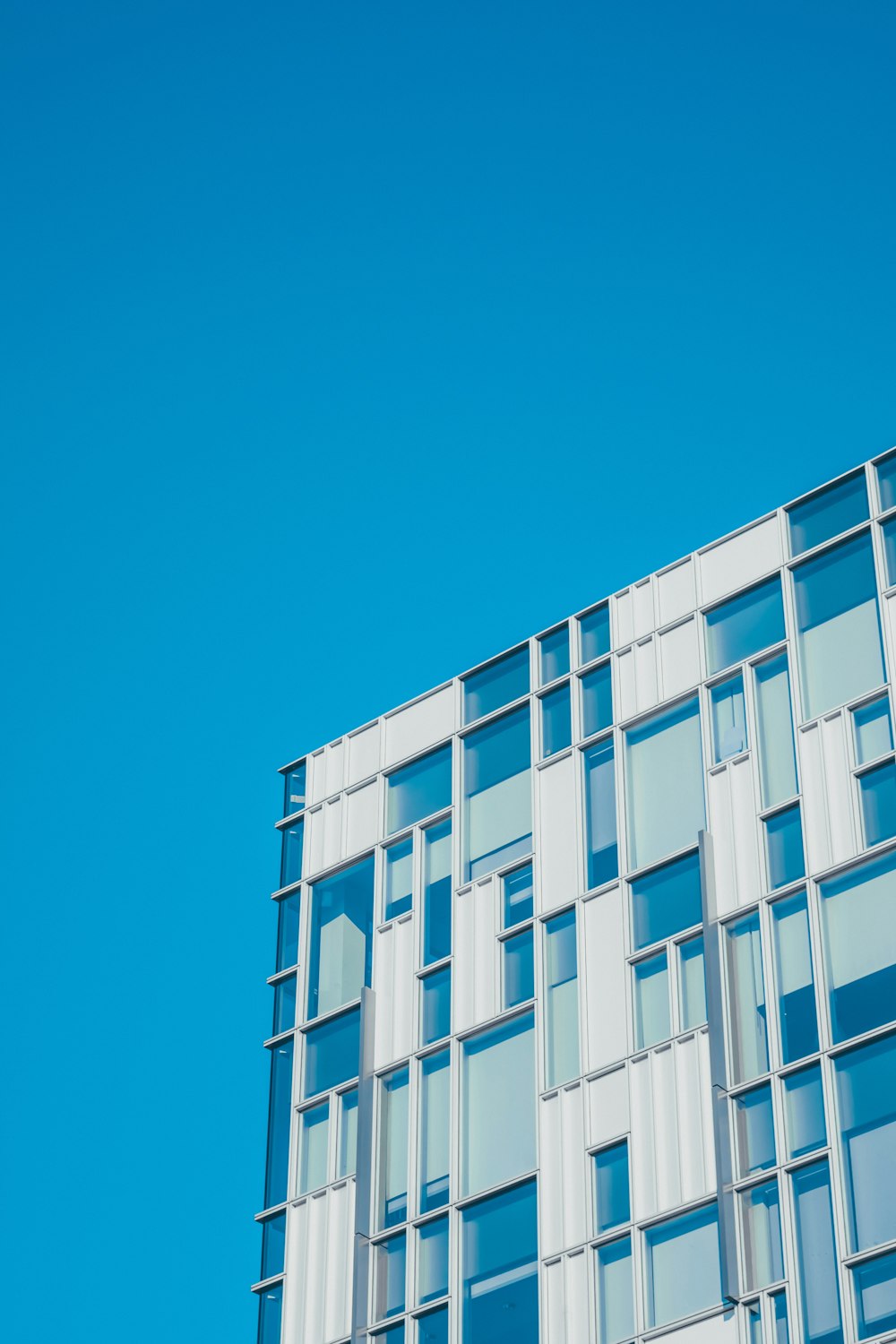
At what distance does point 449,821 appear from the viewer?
40.3m

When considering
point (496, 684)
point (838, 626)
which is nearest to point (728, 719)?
point (838, 626)

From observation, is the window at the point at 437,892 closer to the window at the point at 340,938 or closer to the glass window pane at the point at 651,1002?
the window at the point at 340,938

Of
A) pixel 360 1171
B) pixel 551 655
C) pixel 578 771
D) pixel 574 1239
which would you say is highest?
pixel 551 655

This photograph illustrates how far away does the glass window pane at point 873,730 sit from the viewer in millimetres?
34250

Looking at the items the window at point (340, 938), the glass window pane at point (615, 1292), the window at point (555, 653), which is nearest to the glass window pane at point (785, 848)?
the glass window pane at point (615, 1292)

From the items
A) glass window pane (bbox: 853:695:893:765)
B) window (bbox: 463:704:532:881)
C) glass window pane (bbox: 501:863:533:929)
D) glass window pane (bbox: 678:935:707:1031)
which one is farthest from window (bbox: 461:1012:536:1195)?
glass window pane (bbox: 853:695:893:765)

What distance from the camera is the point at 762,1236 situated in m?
31.7

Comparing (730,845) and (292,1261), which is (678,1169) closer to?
(730,845)

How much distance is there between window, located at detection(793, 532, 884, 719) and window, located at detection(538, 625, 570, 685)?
4.75 metres

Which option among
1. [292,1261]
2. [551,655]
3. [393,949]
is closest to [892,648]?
[551,655]

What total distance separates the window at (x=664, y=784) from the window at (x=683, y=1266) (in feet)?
19.6

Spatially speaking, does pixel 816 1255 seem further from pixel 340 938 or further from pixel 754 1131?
pixel 340 938

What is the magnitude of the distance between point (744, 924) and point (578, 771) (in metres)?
5.10

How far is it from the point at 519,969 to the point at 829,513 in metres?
8.71
